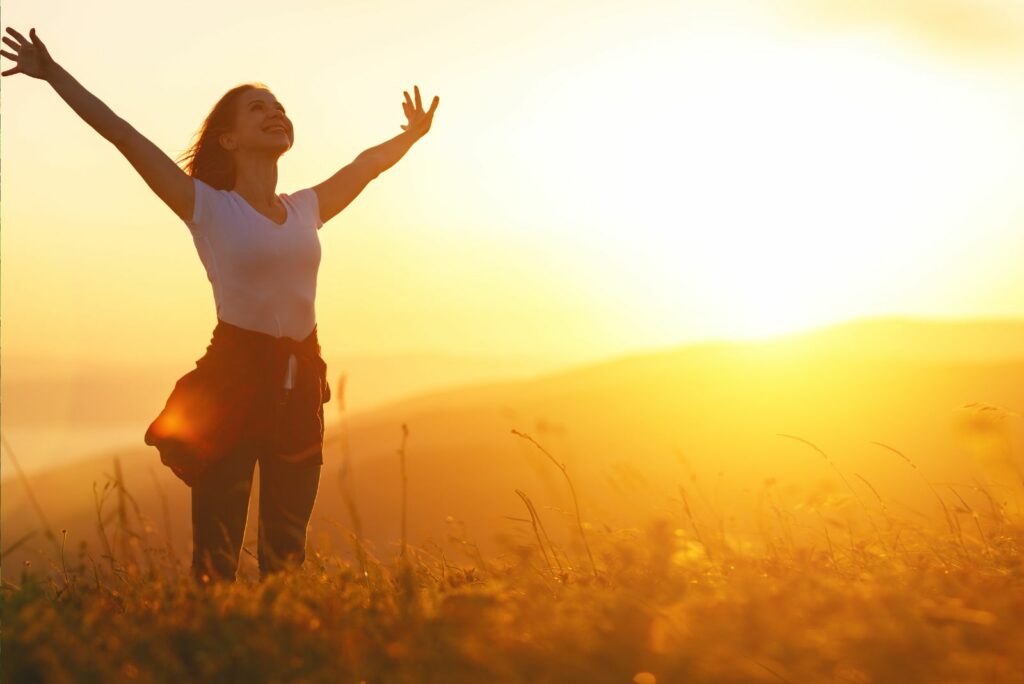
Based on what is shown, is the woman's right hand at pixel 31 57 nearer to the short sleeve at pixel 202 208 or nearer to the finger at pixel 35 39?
the finger at pixel 35 39

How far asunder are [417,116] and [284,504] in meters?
2.68

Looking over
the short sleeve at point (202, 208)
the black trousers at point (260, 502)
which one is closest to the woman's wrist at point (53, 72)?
the short sleeve at point (202, 208)

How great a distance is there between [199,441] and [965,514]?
11.5 feet

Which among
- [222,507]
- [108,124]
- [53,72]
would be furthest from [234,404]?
[53,72]

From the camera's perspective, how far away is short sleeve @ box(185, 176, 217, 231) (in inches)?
185

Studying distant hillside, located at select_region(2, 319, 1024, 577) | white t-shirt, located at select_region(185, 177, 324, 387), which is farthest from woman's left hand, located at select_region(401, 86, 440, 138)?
distant hillside, located at select_region(2, 319, 1024, 577)

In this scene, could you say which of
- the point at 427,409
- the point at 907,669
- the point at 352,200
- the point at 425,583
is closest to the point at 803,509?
the point at 907,669

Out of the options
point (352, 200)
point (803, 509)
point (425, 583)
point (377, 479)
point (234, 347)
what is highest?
point (352, 200)

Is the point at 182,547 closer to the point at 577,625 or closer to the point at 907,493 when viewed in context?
the point at 577,625

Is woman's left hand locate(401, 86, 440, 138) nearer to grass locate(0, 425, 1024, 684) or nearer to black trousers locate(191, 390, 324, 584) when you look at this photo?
black trousers locate(191, 390, 324, 584)

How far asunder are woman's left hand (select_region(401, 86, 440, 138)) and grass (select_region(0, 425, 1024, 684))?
2.80 metres

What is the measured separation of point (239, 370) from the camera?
184 inches

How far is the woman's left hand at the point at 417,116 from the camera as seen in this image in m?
6.20

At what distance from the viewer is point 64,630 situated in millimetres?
3430
